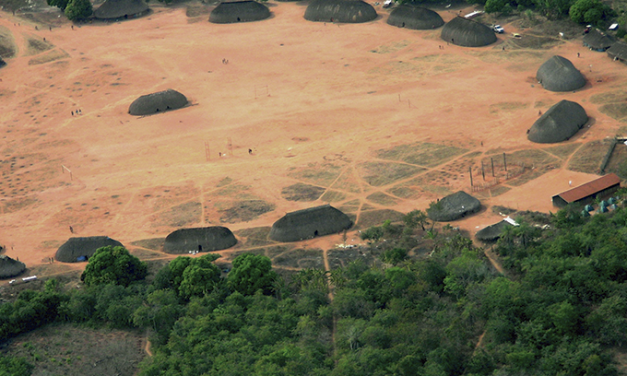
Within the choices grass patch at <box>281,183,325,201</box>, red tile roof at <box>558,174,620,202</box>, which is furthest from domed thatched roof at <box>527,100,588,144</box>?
grass patch at <box>281,183,325,201</box>

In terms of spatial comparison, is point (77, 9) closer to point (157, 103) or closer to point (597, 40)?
point (157, 103)

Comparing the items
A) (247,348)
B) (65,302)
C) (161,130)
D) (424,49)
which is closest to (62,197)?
(161,130)

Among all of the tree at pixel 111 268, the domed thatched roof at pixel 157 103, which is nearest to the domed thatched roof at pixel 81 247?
the tree at pixel 111 268

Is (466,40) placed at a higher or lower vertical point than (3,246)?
higher

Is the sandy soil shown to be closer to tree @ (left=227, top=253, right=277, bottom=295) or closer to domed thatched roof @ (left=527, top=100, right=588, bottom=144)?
domed thatched roof @ (left=527, top=100, right=588, bottom=144)

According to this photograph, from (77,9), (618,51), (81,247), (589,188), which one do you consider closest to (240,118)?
(81,247)

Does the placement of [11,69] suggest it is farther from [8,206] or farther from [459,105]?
[459,105]
